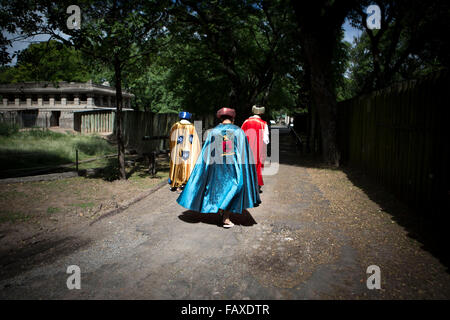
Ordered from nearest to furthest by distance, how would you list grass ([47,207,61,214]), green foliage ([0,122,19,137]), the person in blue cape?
the person in blue cape → grass ([47,207,61,214]) → green foliage ([0,122,19,137])

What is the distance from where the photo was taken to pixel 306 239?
4398mm

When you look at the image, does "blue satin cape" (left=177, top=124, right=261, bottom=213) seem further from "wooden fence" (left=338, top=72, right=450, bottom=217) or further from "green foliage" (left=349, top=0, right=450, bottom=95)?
"green foliage" (left=349, top=0, right=450, bottom=95)

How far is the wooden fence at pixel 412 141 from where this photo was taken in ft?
15.6

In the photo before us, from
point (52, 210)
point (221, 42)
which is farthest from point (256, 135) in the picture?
point (221, 42)

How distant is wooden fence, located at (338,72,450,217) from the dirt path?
0.78 m

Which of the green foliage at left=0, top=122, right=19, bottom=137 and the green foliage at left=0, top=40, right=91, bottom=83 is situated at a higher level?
the green foliage at left=0, top=40, right=91, bottom=83

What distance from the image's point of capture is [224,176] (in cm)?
503

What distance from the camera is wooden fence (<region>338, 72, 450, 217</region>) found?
15.6ft

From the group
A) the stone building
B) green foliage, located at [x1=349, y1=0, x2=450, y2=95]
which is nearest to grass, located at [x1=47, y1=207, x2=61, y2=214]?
green foliage, located at [x1=349, y1=0, x2=450, y2=95]

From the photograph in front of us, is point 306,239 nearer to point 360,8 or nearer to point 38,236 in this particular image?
point 38,236

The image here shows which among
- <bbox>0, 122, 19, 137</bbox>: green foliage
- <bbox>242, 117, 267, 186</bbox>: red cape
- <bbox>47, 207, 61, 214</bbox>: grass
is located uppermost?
<bbox>0, 122, 19, 137</bbox>: green foliage

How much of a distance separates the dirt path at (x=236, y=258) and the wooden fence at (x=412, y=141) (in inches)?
30.6
